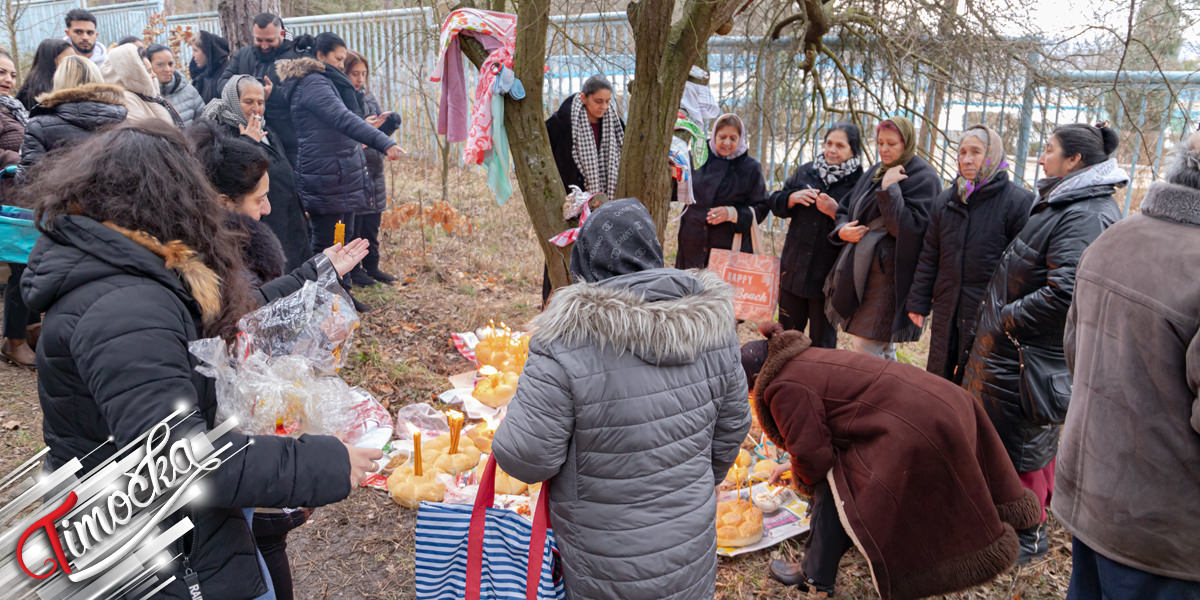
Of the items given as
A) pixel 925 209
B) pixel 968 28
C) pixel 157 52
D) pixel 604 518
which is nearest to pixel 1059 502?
pixel 604 518

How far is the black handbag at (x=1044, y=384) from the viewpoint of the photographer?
2812 millimetres

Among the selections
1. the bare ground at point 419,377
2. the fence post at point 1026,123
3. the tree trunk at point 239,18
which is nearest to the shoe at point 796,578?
the bare ground at point 419,377

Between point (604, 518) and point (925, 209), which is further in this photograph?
point (925, 209)

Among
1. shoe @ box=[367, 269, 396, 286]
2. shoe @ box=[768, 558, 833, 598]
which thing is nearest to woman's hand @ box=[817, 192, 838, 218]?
shoe @ box=[768, 558, 833, 598]

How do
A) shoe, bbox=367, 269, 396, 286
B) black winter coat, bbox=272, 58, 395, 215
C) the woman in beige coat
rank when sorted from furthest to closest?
shoe, bbox=367, 269, 396, 286
black winter coat, bbox=272, 58, 395, 215
the woman in beige coat

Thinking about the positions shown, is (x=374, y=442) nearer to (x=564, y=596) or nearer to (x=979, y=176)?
(x=564, y=596)

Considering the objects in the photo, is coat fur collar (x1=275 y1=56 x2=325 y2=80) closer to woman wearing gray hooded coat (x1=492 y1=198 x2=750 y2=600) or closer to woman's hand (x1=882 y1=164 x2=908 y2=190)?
woman's hand (x1=882 y1=164 x2=908 y2=190)

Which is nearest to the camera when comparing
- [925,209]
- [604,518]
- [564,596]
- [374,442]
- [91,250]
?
[91,250]

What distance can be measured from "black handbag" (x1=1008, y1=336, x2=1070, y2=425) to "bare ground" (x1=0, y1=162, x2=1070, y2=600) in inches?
26.8

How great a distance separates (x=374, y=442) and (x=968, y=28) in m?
4.87

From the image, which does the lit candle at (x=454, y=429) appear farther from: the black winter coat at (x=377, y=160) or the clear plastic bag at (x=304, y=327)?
the black winter coat at (x=377, y=160)

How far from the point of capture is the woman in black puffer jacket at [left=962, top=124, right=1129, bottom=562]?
278cm

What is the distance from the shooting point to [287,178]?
479 cm

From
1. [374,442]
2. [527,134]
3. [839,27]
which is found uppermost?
[839,27]
